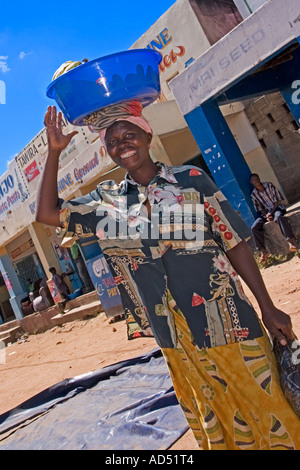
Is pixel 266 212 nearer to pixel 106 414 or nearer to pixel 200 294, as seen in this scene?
pixel 106 414

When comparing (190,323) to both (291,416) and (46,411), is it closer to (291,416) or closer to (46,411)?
(291,416)

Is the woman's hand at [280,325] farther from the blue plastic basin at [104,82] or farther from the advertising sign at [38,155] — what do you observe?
the advertising sign at [38,155]

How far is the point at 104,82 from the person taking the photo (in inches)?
69.7

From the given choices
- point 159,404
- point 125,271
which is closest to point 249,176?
point 159,404

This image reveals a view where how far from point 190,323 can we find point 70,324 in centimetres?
989

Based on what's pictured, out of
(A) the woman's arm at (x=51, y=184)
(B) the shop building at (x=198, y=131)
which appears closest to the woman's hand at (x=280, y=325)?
(A) the woman's arm at (x=51, y=184)

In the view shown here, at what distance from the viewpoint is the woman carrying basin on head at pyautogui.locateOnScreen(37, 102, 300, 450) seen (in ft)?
5.48

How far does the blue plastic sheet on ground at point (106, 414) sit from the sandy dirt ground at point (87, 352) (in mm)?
381

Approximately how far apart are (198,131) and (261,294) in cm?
665

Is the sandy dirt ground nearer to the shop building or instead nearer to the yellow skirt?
the yellow skirt

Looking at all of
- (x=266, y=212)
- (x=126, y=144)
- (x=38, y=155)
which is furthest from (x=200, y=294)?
(x=38, y=155)

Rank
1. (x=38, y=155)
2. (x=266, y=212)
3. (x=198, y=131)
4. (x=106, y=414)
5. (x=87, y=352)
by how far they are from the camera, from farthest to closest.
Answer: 1. (x=38, y=155)
2. (x=198, y=131)
3. (x=266, y=212)
4. (x=87, y=352)
5. (x=106, y=414)

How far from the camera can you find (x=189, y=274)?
5.63 ft

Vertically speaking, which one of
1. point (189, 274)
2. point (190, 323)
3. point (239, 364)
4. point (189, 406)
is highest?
point (189, 274)
